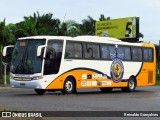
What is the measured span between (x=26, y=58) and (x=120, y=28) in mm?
35956

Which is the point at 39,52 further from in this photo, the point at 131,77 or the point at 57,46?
the point at 131,77

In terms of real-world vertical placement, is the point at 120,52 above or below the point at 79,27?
below

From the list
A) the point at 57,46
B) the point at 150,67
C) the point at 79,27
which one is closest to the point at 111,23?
the point at 79,27

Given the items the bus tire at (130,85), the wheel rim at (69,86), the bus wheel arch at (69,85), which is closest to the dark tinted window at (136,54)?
the bus tire at (130,85)

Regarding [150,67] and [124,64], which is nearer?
[124,64]

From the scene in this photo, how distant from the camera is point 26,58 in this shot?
78.0 feet

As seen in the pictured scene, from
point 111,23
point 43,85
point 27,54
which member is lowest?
point 43,85

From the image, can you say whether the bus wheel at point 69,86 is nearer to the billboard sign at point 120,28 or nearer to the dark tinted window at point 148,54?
the dark tinted window at point 148,54

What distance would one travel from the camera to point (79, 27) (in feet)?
265

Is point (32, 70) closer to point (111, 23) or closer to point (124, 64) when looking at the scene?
point (124, 64)

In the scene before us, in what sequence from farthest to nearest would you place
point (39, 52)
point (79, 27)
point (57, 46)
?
point (79, 27) → point (57, 46) → point (39, 52)

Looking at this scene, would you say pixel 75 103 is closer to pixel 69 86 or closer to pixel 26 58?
pixel 26 58

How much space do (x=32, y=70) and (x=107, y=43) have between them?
617 centimetres

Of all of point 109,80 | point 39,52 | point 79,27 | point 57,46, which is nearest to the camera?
point 39,52
